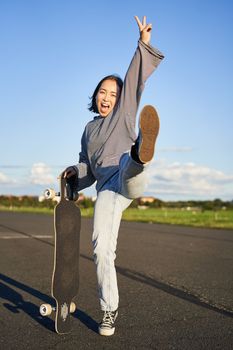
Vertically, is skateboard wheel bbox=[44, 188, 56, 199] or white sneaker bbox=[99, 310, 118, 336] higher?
skateboard wheel bbox=[44, 188, 56, 199]

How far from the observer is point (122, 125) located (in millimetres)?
3777

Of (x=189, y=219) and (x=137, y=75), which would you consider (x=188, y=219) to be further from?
(x=137, y=75)

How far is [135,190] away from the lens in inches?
136

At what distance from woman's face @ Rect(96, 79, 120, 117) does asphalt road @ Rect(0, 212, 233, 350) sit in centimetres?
178

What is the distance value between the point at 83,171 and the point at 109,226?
707 mm

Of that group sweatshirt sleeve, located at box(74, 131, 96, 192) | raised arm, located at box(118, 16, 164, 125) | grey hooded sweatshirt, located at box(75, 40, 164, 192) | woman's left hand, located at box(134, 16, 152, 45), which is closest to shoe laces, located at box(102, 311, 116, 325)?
grey hooded sweatshirt, located at box(75, 40, 164, 192)

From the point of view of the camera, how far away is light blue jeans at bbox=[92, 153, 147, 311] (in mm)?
3459

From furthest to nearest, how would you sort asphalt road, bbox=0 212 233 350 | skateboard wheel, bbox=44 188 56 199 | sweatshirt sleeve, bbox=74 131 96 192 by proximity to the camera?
1. sweatshirt sleeve, bbox=74 131 96 192
2. skateboard wheel, bbox=44 188 56 199
3. asphalt road, bbox=0 212 233 350

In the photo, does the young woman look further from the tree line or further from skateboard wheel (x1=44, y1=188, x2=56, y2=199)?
the tree line

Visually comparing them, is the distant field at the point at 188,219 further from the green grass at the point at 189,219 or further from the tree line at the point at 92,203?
the tree line at the point at 92,203

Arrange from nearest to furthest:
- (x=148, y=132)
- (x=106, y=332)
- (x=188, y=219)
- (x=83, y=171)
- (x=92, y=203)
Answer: (x=148, y=132)
(x=106, y=332)
(x=83, y=171)
(x=188, y=219)
(x=92, y=203)

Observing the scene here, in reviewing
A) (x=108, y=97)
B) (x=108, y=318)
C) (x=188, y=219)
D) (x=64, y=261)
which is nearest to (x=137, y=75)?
(x=108, y=97)

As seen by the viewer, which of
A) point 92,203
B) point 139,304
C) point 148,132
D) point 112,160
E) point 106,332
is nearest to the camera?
point 148,132

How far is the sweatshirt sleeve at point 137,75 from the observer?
12.3ft
